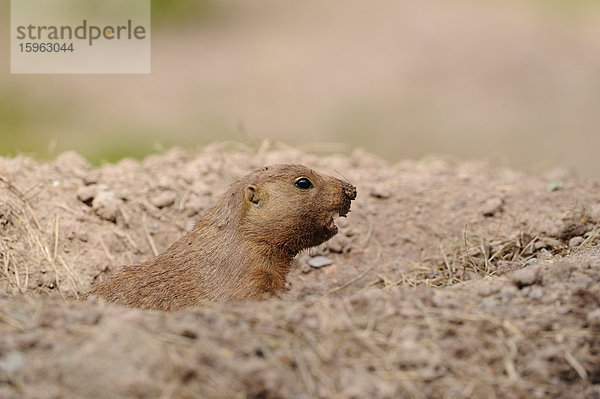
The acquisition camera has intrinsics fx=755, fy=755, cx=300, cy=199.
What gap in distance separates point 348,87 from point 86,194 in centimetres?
951

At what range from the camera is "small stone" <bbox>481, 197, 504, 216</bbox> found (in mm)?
7879

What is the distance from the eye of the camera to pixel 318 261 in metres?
7.73

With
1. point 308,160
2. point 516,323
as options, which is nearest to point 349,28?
point 308,160

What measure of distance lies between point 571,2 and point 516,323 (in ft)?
55.9

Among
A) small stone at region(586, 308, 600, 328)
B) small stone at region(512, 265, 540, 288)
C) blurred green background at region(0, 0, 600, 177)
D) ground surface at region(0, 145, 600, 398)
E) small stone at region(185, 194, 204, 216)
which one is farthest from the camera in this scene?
blurred green background at region(0, 0, 600, 177)

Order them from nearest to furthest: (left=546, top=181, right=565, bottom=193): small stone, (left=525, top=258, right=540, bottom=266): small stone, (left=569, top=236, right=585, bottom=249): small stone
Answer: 1. (left=525, top=258, right=540, bottom=266): small stone
2. (left=569, top=236, right=585, bottom=249): small stone
3. (left=546, top=181, right=565, bottom=193): small stone

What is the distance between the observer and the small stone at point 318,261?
7691 mm

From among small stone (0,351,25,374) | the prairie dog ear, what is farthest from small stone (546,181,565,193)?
small stone (0,351,25,374)

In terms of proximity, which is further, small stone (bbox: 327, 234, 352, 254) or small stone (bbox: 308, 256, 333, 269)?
small stone (bbox: 327, 234, 352, 254)

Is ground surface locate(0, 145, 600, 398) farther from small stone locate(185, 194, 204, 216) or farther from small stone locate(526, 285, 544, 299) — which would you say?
small stone locate(185, 194, 204, 216)

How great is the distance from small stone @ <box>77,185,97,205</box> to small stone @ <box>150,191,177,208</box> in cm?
67

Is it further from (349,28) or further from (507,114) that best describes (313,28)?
(507,114)

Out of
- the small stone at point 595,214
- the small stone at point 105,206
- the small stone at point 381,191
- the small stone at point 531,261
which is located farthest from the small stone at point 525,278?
the small stone at point 105,206

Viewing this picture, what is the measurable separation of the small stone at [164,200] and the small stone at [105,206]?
497 millimetres
